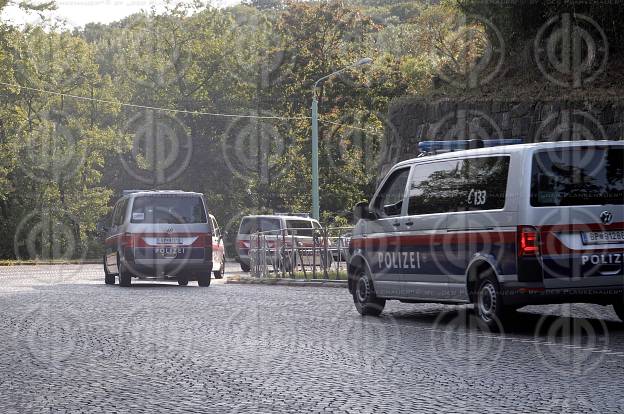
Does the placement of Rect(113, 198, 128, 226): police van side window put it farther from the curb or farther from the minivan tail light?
the curb

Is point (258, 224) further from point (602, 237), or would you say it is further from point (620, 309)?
point (602, 237)

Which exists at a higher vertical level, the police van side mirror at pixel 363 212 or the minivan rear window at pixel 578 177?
the minivan rear window at pixel 578 177

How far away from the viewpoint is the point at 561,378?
9.22 metres

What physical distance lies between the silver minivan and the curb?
2.36m

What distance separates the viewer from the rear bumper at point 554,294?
489 inches

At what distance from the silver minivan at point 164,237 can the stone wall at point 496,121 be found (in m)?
7.03

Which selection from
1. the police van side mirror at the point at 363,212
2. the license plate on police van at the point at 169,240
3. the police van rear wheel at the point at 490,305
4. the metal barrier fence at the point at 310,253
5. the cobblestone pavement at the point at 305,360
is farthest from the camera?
the metal barrier fence at the point at 310,253

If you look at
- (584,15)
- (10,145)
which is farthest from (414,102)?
(10,145)

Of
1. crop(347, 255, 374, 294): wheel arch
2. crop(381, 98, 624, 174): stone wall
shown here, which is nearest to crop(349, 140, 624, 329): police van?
crop(347, 255, 374, 294): wheel arch

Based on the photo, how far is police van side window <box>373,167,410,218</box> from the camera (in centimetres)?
1520

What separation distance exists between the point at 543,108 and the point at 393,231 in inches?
457

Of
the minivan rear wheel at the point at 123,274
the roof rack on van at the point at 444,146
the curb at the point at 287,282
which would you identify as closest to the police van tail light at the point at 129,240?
the minivan rear wheel at the point at 123,274

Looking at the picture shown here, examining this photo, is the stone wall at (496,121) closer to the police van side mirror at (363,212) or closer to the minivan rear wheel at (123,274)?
the minivan rear wheel at (123,274)

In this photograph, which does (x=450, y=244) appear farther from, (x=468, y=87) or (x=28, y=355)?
(x=468, y=87)
